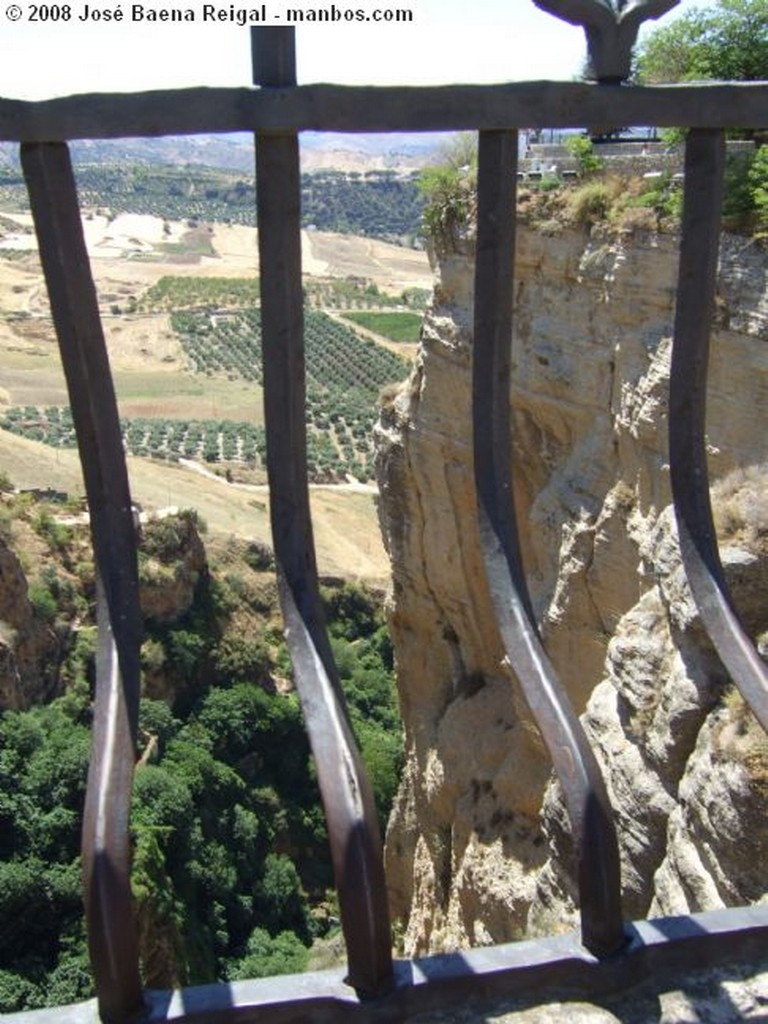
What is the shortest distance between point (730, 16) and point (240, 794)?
1957 centimetres

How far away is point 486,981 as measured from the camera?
1986mm

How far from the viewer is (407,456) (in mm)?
13102

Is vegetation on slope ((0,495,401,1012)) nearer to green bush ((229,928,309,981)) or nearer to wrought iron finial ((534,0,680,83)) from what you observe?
green bush ((229,928,309,981))

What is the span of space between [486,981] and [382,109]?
1.73m

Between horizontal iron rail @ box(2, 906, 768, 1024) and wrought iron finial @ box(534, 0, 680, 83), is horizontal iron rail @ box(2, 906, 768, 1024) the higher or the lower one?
the lower one

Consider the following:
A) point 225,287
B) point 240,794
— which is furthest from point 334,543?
point 225,287

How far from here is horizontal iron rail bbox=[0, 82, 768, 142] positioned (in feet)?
6.36

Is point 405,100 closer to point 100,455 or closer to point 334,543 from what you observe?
point 100,455

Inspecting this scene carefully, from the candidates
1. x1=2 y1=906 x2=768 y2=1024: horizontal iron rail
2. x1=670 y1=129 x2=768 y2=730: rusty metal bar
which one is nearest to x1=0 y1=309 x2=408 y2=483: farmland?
x1=670 y1=129 x2=768 y2=730: rusty metal bar

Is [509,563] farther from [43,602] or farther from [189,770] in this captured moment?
[43,602]

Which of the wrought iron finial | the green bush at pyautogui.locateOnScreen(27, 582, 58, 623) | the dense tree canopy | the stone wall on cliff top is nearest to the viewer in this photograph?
the wrought iron finial

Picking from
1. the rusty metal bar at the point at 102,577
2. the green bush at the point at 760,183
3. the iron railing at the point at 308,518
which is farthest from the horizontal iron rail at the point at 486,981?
the green bush at the point at 760,183

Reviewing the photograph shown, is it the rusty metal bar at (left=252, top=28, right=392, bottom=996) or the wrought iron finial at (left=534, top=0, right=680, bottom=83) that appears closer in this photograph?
the rusty metal bar at (left=252, top=28, right=392, bottom=996)

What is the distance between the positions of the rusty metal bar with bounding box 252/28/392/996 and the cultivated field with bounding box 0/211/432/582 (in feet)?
106
